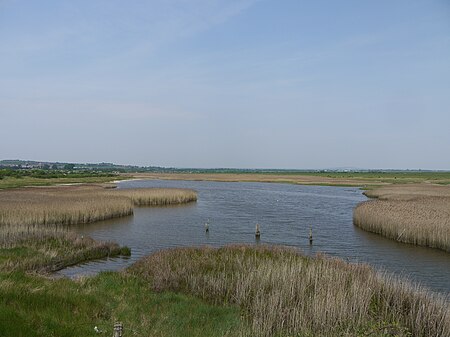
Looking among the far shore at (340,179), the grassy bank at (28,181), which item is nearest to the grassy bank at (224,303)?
the grassy bank at (28,181)

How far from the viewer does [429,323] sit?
10.0 metres

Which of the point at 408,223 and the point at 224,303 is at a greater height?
the point at 408,223

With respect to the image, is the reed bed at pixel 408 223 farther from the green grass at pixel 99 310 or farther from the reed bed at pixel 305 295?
the green grass at pixel 99 310

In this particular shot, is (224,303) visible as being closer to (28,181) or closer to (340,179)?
(28,181)

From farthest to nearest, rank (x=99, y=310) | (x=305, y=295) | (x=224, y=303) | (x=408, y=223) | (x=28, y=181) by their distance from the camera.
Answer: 1. (x=28, y=181)
2. (x=408, y=223)
3. (x=224, y=303)
4. (x=305, y=295)
5. (x=99, y=310)

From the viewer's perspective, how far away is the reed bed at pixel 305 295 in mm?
9688

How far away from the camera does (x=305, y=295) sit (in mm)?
11430

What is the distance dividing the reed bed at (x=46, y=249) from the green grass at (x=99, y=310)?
4598 millimetres

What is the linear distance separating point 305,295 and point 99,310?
568 cm

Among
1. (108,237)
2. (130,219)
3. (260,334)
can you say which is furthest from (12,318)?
(130,219)

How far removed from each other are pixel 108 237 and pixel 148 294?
1573 cm

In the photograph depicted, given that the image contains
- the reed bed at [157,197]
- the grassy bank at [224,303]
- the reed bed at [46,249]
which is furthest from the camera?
the reed bed at [157,197]

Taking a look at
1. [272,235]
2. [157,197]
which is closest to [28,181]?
[157,197]

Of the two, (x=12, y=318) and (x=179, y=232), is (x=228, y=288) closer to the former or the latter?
(x=12, y=318)
